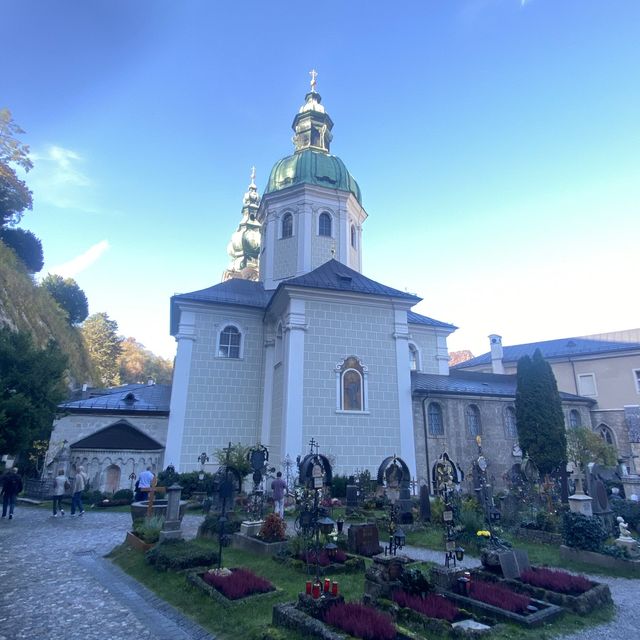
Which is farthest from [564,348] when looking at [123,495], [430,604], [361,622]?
[361,622]

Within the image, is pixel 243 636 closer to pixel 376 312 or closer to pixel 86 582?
pixel 86 582

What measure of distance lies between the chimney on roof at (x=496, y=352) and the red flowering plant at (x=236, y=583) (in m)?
29.0

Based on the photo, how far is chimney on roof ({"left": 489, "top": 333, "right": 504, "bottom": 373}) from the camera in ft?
105

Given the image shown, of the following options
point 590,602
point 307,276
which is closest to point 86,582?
point 590,602

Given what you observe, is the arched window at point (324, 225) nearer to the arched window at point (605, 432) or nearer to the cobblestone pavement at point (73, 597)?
the cobblestone pavement at point (73, 597)

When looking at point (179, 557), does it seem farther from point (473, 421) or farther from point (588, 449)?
point (588, 449)

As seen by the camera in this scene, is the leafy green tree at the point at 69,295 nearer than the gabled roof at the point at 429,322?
No

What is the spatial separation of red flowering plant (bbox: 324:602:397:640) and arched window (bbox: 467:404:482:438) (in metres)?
16.8

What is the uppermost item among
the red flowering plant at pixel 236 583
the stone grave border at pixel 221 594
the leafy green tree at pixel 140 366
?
the leafy green tree at pixel 140 366

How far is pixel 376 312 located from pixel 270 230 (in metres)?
8.68

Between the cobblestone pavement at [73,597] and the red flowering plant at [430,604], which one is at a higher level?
the red flowering plant at [430,604]

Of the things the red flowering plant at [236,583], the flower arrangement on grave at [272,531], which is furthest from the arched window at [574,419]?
the red flowering plant at [236,583]

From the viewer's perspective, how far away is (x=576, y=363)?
29969 millimetres

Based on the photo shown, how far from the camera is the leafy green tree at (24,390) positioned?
1294 cm
